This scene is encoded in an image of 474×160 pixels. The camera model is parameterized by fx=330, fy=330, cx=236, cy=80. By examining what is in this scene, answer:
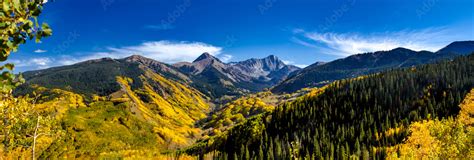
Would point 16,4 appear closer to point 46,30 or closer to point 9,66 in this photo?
point 46,30

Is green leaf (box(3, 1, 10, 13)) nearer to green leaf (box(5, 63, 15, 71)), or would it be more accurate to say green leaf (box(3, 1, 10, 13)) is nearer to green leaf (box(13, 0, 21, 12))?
green leaf (box(13, 0, 21, 12))

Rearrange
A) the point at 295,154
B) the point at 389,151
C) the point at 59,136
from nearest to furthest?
the point at 295,154 < the point at 59,136 < the point at 389,151

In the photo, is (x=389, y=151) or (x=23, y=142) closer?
(x=23, y=142)

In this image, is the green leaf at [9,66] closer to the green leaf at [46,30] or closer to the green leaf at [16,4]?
the green leaf at [46,30]

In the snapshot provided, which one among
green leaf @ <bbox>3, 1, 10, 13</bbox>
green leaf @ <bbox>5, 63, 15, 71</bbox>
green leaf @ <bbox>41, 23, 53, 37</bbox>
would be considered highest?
green leaf @ <bbox>3, 1, 10, 13</bbox>

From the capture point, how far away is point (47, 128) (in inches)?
→ 1264

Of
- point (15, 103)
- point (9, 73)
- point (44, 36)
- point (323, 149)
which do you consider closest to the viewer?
point (9, 73)

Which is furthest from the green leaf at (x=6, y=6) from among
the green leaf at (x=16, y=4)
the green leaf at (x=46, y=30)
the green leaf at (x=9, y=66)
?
the green leaf at (x=9, y=66)

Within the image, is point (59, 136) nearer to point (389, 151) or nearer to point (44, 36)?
point (44, 36)

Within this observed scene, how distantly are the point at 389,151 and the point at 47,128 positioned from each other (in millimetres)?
176776

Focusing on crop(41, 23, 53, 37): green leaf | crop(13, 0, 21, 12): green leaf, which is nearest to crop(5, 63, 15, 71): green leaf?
crop(41, 23, 53, 37): green leaf

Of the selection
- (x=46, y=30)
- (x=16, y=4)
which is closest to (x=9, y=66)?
(x=46, y=30)

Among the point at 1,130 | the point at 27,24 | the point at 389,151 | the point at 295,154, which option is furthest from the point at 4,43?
the point at 389,151

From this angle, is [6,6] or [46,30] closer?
[6,6]
